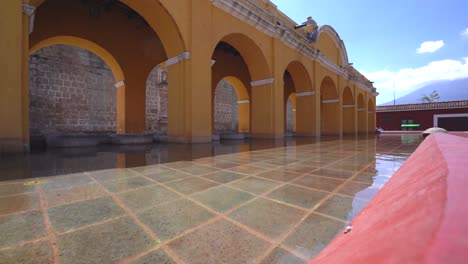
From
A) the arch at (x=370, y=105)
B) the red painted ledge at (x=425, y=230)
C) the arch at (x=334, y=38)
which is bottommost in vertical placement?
the red painted ledge at (x=425, y=230)

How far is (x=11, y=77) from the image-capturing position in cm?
392

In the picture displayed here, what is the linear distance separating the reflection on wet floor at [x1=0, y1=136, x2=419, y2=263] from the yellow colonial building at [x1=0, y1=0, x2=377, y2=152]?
10.1 feet

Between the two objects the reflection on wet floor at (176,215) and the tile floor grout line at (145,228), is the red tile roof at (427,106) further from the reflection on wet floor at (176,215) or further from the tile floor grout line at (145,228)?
the tile floor grout line at (145,228)

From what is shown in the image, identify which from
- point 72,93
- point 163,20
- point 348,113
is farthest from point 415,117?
point 72,93

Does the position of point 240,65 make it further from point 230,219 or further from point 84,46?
point 230,219

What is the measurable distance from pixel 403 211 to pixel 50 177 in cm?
322

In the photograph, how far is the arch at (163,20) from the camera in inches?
240

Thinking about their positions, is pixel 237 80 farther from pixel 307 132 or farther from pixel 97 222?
pixel 97 222

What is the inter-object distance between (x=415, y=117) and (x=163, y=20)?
1344 inches

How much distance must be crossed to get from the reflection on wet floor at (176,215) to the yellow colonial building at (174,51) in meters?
3.08

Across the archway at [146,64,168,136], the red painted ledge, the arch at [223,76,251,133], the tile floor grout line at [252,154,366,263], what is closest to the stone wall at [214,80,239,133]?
the arch at [223,76,251,133]

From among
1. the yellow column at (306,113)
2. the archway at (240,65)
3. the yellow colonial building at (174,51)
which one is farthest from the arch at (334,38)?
the archway at (240,65)

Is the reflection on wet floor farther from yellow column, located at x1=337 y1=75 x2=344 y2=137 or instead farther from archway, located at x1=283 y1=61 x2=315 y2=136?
yellow column, located at x1=337 y1=75 x2=344 y2=137

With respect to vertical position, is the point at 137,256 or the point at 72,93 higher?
the point at 72,93
